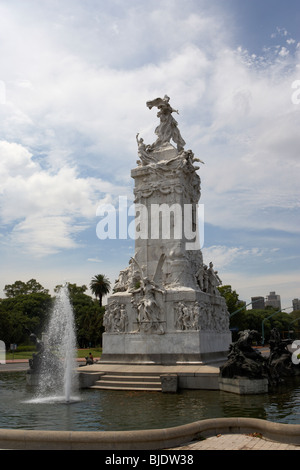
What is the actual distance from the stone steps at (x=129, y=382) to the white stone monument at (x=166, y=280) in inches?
74.1

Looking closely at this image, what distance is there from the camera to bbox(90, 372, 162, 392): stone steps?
16.5 meters

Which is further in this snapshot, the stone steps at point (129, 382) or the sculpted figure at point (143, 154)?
the sculpted figure at point (143, 154)

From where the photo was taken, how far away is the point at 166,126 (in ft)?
79.7

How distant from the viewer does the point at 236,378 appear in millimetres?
14836

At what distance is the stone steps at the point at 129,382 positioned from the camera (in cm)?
1653

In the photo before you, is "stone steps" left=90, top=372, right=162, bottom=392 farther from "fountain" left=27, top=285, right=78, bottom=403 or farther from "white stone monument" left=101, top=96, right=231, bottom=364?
"white stone monument" left=101, top=96, right=231, bottom=364

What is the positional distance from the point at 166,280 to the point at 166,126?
907 centimetres

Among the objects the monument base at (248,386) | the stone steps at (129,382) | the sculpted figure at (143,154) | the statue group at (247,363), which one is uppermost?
the sculpted figure at (143,154)

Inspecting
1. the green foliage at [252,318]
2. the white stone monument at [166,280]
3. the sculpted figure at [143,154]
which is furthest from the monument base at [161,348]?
the green foliage at [252,318]

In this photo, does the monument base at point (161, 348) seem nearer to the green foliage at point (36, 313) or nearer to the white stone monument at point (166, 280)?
the white stone monument at point (166, 280)

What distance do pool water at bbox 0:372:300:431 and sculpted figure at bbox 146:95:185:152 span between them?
45.5 ft

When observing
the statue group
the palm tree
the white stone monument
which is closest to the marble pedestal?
the white stone monument

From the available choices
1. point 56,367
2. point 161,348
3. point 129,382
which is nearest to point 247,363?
point 129,382
